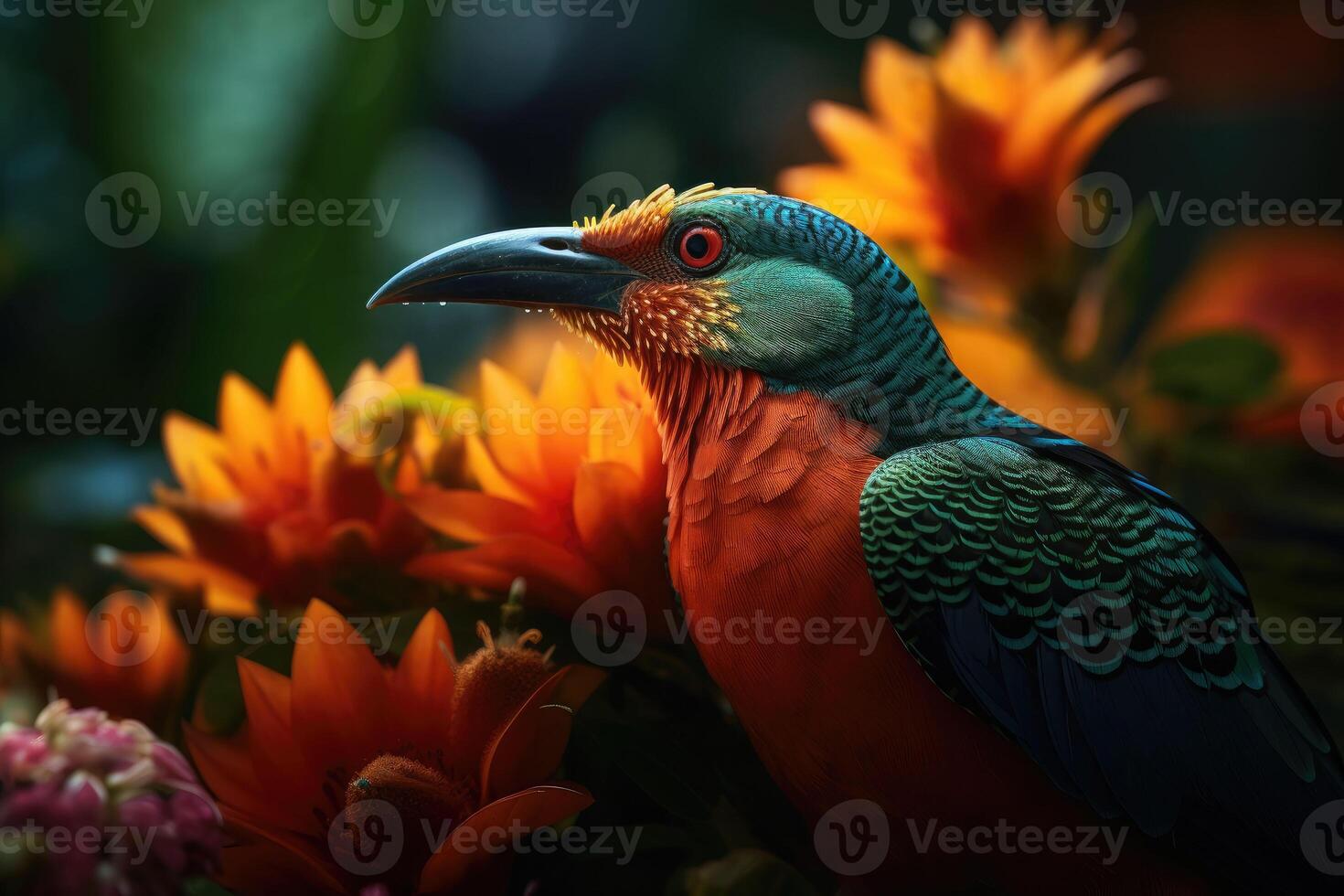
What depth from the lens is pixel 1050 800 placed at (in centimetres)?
47

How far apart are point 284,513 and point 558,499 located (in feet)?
0.39

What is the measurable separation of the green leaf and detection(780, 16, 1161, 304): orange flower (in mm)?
85

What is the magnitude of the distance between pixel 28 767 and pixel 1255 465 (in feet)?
2.02

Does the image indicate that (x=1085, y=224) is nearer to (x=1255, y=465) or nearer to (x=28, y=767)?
(x=1255, y=465)
